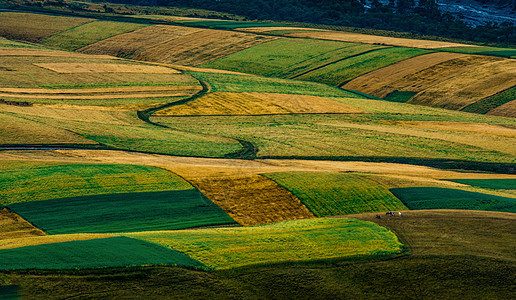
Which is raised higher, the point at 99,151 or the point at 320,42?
the point at 320,42

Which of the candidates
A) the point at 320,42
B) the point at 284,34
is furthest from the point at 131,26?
the point at 320,42

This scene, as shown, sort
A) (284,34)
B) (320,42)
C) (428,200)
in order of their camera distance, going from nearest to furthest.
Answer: (428,200)
(320,42)
(284,34)

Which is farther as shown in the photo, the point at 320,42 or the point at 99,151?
the point at 320,42

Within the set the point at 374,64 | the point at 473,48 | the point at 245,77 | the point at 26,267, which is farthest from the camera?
the point at 473,48

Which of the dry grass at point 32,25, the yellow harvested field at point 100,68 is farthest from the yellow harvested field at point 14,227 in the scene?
the dry grass at point 32,25

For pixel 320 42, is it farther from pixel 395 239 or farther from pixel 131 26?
pixel 395 239

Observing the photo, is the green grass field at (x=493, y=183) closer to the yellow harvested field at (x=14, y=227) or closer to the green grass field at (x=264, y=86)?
the yellow harvested field at (x=14, y=227)

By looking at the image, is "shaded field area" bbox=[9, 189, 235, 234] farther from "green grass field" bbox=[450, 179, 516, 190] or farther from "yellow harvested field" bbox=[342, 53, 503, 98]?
"yellow harvested field" bbox=[342, 53, 503, 98]
